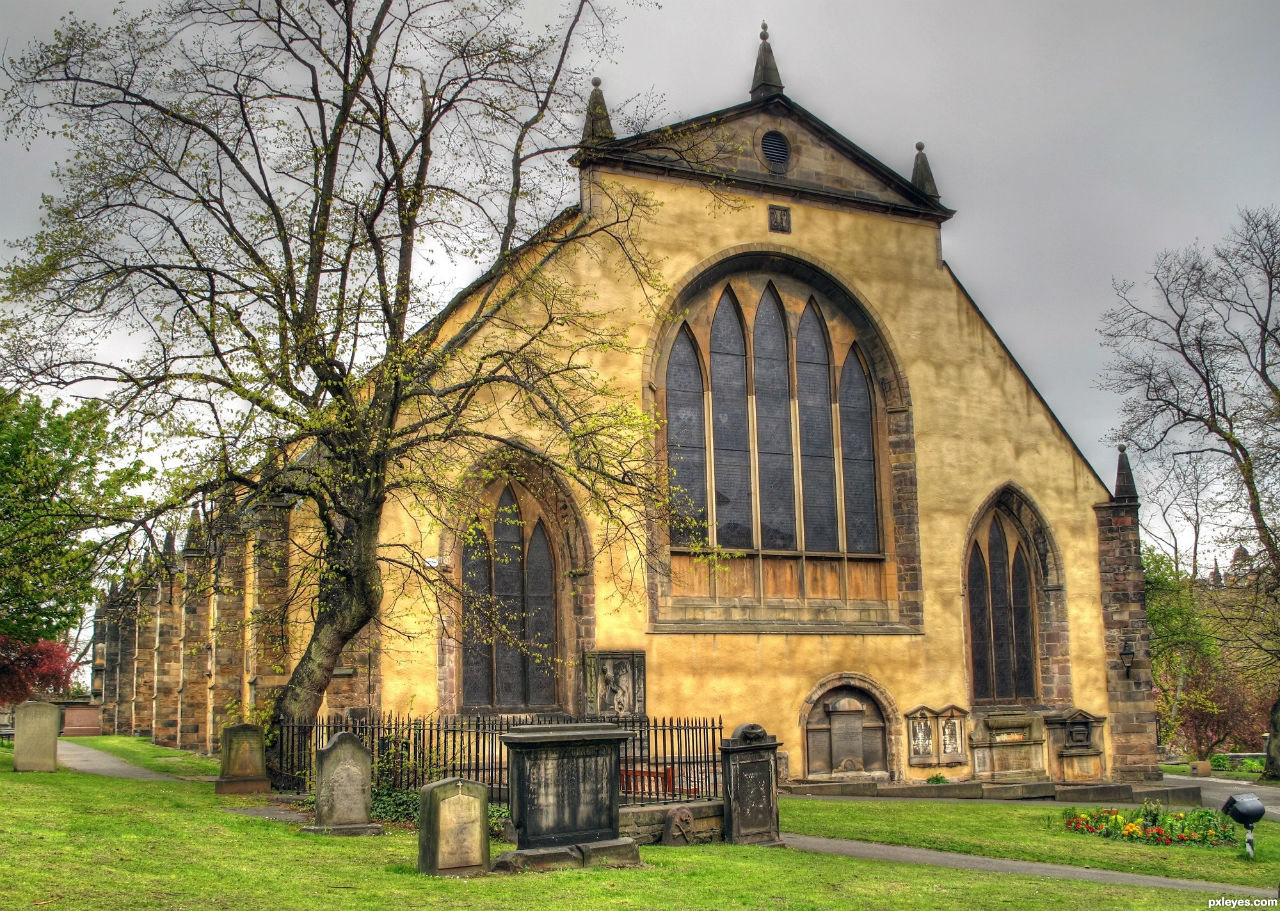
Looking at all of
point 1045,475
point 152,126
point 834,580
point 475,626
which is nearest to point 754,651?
point 834,580

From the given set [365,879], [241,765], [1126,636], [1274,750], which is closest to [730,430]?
[1126,636]

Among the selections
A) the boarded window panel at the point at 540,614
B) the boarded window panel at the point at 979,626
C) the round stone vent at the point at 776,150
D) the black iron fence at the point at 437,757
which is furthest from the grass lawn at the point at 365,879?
the round stone vent at the point at 776,150

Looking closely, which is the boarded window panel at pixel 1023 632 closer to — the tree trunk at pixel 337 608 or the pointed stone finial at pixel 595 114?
the pointed stone finial at pixel 595 114

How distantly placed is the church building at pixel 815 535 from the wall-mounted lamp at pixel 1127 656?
0.19 ft

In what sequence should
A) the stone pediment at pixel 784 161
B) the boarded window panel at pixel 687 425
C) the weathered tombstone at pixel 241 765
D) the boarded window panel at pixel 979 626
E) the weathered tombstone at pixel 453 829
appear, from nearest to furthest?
the weathered tombstone at pixel 453 829 < the weathered tombstone at pixel 241 765 < the boarded window panel at pixel 687 425 < the stone pediment at pixel 784 161 < the boarded window panel at pixel 979 626

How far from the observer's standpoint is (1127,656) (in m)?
24.3

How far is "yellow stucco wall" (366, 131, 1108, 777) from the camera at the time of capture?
2066 centimetres

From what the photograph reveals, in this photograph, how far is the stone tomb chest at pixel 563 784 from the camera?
38.9 ft

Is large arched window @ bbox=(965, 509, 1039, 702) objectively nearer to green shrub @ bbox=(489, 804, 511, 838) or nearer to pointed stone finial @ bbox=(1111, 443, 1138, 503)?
pointed stone finial @ bbox=(1111, 443, 1138, 503)

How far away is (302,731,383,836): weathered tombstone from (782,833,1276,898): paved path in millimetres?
4744

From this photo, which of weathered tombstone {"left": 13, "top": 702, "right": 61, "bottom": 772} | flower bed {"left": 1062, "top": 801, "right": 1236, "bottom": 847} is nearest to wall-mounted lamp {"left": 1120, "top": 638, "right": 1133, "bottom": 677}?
flower bed {"left": 1062, "top": 801, "right": 1236, "bottom": 847}

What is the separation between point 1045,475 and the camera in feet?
81.6

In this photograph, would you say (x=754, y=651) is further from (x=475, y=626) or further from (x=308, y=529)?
(x=308, y=529)

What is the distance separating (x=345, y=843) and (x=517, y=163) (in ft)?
31.5
